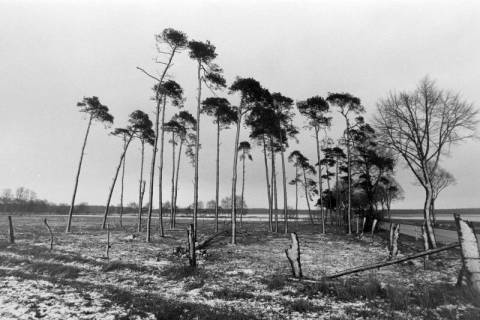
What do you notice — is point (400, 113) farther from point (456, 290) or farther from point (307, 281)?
point (307, 281)

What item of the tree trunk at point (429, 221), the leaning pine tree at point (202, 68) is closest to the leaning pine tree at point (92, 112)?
the leaning pine tree at point (202, 68)

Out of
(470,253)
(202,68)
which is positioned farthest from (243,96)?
(470,253)

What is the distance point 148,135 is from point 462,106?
87.7ft

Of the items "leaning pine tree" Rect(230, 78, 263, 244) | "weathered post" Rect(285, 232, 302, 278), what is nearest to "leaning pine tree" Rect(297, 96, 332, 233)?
"leaning pine tree" Rect(230, 78, 263, 244)

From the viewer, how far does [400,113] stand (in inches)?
688

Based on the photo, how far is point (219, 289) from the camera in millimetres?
8852

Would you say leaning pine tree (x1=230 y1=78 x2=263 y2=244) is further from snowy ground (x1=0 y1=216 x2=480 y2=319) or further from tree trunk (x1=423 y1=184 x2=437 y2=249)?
tree trunk (x1=423 y1=184 x2=437 y2=249)

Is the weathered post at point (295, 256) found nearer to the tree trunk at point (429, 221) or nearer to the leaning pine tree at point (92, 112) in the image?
the tree trunk at point (429, 221)

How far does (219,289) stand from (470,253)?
702cm

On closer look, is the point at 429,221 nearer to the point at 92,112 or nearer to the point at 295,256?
the point at 295,256

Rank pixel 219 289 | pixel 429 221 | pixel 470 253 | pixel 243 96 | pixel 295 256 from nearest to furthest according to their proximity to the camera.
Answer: pixel 470 253 → pixel 219 289 → pixel 295 256 → pixel 429 221 → pixel 243 96

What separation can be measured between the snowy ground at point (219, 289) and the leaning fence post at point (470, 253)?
1.62 ft

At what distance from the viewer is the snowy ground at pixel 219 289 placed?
6.83 metres

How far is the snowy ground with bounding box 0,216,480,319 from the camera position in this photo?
269 inches
